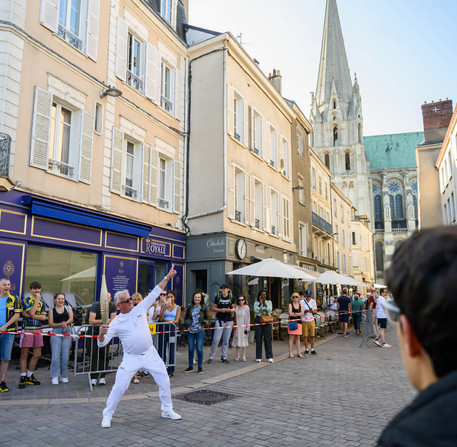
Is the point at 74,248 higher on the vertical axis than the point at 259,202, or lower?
lower

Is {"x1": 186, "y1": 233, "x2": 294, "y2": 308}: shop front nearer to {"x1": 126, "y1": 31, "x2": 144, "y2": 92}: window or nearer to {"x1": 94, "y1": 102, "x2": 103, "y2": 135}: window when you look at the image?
{"x1": 94, "y1": 102, "x2": 103, "y2": 135}: window

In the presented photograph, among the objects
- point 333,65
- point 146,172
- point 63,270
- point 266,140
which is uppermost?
point 333,65

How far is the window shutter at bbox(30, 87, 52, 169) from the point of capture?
35.6ft

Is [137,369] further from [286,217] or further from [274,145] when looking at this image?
[274,145]

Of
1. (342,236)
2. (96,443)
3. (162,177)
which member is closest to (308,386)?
(96,443)

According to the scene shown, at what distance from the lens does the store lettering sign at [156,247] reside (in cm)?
1484

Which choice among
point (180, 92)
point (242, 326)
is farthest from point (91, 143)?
point (242, 326)

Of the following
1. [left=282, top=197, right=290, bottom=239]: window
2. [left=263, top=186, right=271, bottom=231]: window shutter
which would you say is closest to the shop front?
[left=263, top=186, right=271, bottom=231]: window shutter

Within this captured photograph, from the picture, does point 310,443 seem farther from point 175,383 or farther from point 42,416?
point 175,383

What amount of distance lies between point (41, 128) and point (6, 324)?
5.67 m

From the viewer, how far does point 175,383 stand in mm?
8375

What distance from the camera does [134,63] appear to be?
15.1 meters

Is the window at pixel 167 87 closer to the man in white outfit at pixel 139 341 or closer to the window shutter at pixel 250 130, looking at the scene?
the window shutter at pixel 250 130

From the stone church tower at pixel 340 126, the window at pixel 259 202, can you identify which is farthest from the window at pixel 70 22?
the stone church tower at pixel 340 126
